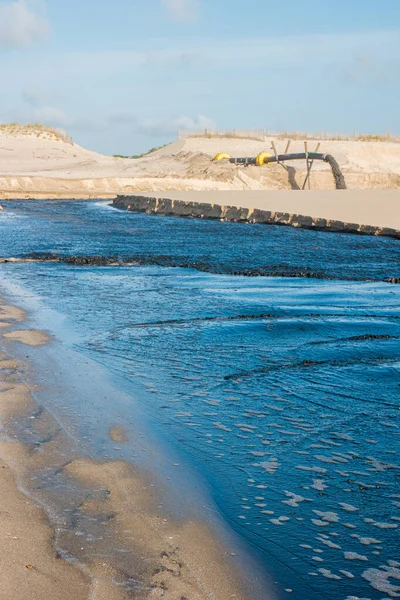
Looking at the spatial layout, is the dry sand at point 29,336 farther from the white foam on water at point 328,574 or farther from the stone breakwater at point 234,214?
the stone breakwater at point 234,214

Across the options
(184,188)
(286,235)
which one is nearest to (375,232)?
(286,235)

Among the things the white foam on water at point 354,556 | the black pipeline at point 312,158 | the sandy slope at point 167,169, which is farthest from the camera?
the black pipeline at point 312,158

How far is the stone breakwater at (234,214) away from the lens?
61.2ft

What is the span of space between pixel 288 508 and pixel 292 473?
43cm

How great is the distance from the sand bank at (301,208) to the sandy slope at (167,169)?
11.5m

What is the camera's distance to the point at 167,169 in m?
54.7

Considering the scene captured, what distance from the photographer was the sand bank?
19359 millimetres

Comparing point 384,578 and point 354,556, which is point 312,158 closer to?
point 354,556

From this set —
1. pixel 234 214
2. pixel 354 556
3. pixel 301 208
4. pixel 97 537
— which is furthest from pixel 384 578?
pixel 234 214

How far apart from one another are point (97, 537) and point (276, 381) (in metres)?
2.83

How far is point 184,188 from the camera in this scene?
45.1 m

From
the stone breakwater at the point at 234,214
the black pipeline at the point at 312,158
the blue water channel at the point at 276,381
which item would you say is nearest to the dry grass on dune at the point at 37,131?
the black pipeline at the point at 312,158

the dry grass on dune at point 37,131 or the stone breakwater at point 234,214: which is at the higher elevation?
the dry grass on dune at point 37,131

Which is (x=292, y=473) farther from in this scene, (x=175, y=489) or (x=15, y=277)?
(x=15, y=277)
